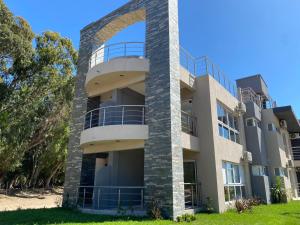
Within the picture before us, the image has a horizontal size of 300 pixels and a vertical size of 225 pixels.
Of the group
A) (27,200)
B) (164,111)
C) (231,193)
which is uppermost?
(164,111)

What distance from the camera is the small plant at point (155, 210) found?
10.0 metres

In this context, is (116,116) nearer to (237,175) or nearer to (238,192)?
(237,175)

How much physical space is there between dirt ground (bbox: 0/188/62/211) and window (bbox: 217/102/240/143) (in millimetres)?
14467

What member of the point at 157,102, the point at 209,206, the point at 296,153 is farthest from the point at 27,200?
the point at 296,153

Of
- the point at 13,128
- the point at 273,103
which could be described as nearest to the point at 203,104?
the point at 273,103

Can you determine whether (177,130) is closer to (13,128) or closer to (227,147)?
(227,147)

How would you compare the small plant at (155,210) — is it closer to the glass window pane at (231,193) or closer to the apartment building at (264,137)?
the glass window pane at (231,193)

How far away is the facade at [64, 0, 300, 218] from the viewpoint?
11281 millimetres

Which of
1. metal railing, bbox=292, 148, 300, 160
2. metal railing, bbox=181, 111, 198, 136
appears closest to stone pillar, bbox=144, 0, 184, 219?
metal railing, bbox=181, 111, 198, 136

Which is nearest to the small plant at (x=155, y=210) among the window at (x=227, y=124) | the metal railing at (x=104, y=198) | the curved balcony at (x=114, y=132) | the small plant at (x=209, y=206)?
the metal railing at (x=104, y=198)

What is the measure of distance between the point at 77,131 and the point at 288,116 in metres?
18.8

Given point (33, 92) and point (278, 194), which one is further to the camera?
point (33, 92)

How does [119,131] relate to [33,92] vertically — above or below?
below

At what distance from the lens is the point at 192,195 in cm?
1266
